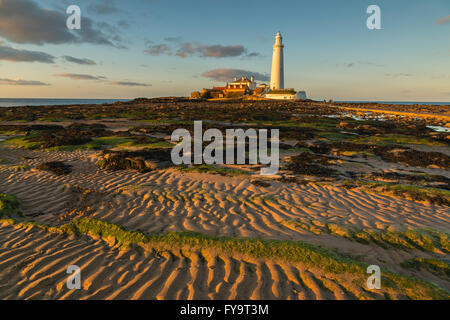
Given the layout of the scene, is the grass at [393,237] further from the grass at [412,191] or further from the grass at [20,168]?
the grass at [20,168]

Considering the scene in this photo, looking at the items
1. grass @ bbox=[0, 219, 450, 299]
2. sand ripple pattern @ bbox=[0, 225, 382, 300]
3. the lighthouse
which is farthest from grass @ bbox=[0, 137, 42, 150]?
the lighthouse

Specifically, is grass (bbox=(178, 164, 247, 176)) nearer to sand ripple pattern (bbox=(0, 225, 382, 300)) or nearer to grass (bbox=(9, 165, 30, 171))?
sand ripple pattern (bbox=(0, 225, 382, 300))

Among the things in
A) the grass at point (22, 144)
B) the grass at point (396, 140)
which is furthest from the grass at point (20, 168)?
the grass at point (396, 140)

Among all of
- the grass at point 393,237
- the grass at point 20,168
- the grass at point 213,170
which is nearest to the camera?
the grass at point 393,237
